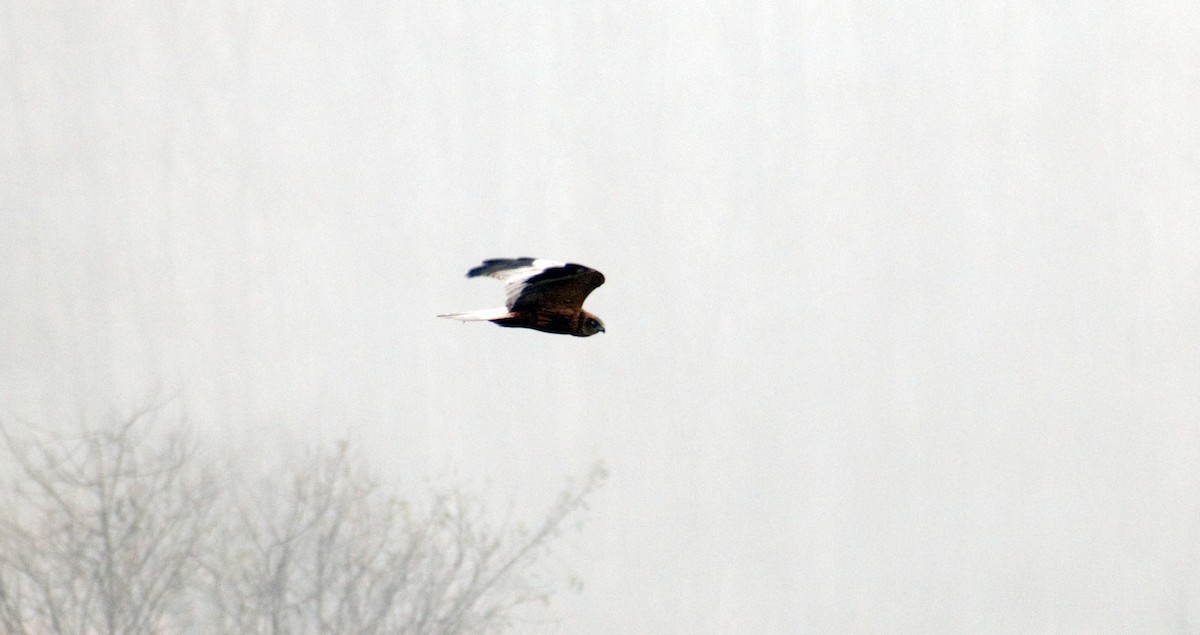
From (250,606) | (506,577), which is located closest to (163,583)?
(250,606)

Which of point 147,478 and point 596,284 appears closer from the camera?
point 596,284

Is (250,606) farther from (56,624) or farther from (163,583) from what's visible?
(56,624)

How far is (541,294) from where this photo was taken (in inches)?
76.8

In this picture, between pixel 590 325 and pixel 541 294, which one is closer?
pixel 541 294

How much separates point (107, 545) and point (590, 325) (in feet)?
11.9

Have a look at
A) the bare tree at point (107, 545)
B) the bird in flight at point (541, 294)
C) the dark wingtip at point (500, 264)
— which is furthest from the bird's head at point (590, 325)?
the bare tree at point (107, 545)

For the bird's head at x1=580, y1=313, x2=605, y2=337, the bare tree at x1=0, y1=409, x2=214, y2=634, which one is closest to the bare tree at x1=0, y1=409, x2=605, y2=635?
the bare tree at x1=0, y1=409, x2=214, y2=634

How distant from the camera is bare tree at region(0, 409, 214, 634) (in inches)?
200

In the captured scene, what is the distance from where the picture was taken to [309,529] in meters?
5.65

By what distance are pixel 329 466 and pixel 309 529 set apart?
1.12ft

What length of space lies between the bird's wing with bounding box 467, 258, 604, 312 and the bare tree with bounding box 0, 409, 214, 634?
3485 mm

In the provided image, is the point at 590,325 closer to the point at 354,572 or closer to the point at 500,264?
the point at 500,264

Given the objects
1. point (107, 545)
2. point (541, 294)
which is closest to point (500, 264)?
point (541, 294)

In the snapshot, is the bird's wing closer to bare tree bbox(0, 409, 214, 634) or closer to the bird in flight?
the bird in flight
